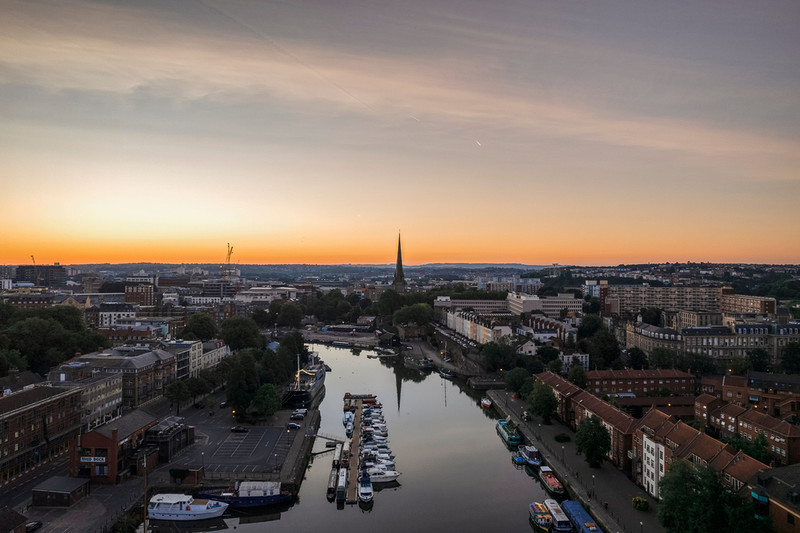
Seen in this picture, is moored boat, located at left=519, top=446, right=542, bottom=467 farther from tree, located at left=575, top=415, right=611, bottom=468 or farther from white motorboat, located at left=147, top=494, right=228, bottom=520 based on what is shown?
white motorboat, located at left=147, top=494, right=228, bottom=520

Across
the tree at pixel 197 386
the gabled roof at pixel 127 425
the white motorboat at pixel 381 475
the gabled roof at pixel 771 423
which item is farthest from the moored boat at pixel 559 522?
the tree at pixel 197 386

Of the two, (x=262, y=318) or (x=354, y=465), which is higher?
(x=262, y=318)

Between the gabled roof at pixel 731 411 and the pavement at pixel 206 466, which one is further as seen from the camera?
the gabled roof at pixel 731 411

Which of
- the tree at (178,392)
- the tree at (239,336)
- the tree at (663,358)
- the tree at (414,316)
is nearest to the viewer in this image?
the tree at (178,392)

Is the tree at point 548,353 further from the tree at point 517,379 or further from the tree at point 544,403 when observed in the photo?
the tree at point 544,403

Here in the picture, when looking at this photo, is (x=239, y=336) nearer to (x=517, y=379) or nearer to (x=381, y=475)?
(x=517, y=379)

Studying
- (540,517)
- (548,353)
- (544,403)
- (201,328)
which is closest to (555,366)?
(548,353)
